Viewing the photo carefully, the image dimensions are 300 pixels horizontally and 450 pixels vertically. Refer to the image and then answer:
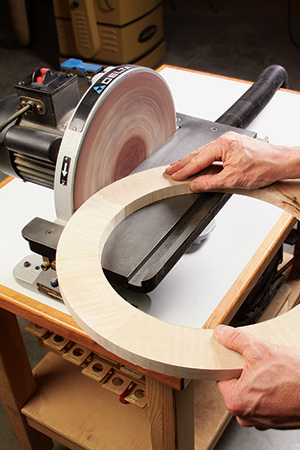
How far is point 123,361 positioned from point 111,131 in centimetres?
48

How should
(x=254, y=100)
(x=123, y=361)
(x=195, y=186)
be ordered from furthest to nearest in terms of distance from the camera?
(x=254, y=100), (x=195, y=186), (x=123, y=361)

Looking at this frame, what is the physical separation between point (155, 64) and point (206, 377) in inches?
125

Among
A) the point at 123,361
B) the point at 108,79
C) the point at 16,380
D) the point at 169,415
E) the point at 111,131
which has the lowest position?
the point at 16,380

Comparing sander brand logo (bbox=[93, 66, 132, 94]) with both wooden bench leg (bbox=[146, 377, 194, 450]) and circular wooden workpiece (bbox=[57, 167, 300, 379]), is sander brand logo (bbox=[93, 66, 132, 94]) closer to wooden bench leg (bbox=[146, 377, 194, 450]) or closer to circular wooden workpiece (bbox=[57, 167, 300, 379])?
circular wooden workpiece (bbox=[57, 167, 300, 379])

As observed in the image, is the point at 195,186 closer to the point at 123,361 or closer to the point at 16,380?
the point at 123,361

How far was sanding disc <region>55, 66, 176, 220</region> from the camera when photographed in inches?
38.7

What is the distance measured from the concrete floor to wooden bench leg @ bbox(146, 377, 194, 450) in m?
2.70

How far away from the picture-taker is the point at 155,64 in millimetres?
3574

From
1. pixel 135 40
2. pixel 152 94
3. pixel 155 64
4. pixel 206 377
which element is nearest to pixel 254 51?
pixel 155 64

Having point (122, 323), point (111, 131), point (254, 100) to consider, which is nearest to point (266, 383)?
point (122, 323)

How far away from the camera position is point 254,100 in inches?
60.8

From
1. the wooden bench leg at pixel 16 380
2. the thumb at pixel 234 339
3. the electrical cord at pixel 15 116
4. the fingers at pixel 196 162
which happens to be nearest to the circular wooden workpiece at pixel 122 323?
the thumb at pixel 234 339

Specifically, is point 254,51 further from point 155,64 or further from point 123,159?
point 123,159

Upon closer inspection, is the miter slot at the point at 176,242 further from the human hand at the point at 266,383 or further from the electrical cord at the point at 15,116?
the electrical cord at the point at 15,116
